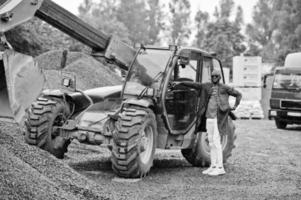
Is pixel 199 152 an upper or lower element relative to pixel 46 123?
lower

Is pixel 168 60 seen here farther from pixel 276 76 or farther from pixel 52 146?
pixel 276 76

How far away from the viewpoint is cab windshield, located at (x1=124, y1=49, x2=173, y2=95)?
10984 millimetres


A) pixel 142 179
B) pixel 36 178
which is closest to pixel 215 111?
pixel 142 179

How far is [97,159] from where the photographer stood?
478 inches

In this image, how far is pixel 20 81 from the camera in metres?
6.47

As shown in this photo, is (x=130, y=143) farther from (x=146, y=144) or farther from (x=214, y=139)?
(x=214, y=139)

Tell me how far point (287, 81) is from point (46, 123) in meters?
14.1

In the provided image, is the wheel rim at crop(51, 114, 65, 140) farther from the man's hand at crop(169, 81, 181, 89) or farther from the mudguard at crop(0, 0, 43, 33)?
the mudguard at crop(0, 0, 43, 33)

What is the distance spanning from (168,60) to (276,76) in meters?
12.8

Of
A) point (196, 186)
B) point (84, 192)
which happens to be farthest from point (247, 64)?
point (84, 192)

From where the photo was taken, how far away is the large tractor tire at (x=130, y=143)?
31.7 feet

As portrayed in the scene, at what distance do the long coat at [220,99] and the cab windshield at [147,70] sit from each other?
575 millimetres

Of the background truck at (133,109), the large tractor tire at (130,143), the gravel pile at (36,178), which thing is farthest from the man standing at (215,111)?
the gravel pile at (36,178)

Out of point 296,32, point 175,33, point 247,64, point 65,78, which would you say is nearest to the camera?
point 65,78
